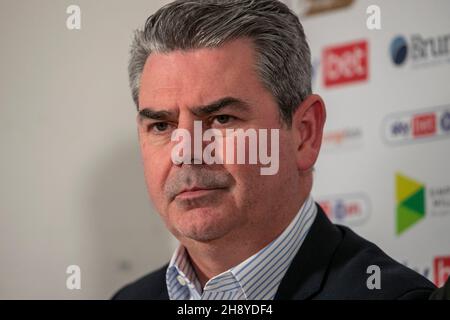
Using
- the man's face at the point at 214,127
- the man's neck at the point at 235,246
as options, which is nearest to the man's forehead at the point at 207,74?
the man's face at the point at 214,127

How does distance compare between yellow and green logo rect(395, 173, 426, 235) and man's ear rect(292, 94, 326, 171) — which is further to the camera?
yellow and green logo rect(395, 173, 426, 235)

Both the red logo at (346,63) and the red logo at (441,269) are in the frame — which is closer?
the red logo at (441,269)

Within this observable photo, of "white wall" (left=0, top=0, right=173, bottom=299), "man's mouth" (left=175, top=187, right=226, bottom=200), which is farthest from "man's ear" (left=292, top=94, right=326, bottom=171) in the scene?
"white wall" (left=0, top=0, right=173, bottom=299)

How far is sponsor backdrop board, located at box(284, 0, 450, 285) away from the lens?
7.59 feet

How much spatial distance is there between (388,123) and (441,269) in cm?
44

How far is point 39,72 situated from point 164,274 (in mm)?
845

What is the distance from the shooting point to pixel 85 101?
2629 millimetres

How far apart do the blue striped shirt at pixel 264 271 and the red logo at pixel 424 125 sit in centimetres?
55

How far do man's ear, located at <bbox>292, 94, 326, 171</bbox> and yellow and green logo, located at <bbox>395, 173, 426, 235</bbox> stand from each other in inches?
21.6

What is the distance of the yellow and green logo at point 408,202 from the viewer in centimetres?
234

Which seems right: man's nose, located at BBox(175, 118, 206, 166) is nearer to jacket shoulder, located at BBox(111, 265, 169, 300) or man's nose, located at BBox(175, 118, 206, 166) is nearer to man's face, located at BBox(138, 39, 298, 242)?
man's face, located at BBox(138, 39, 298, 242)

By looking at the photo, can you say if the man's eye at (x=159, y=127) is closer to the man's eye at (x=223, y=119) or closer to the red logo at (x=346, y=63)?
the man's eye at (x=223, y=119)
